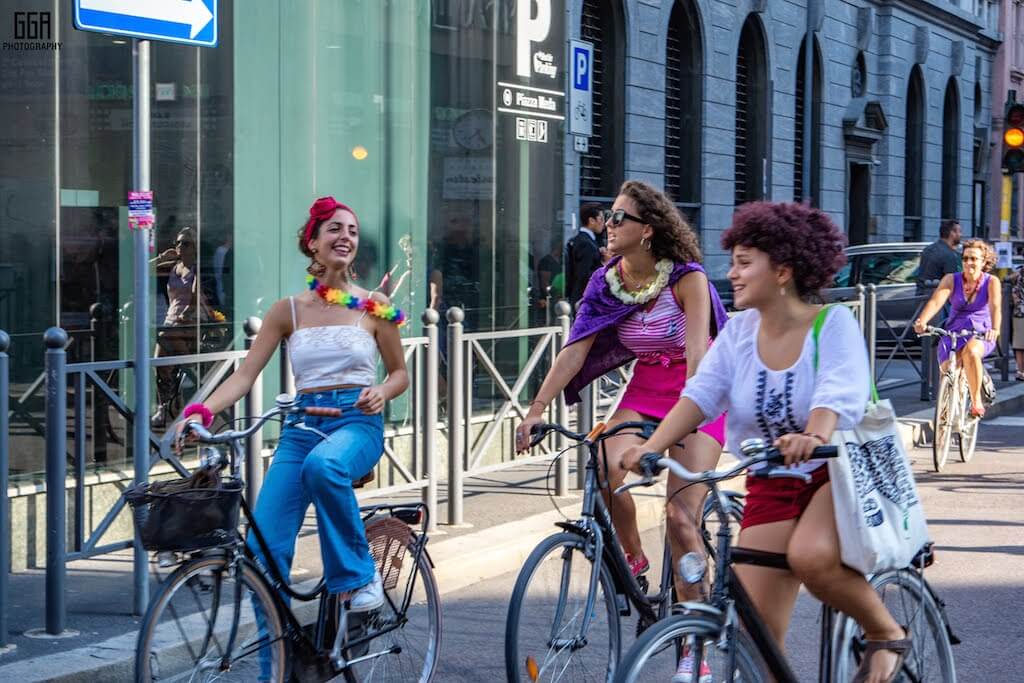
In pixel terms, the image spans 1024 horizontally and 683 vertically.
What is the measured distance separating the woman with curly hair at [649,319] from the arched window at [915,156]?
30.4 m

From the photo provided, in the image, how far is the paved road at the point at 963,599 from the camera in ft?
19.2

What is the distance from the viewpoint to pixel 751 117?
2636 cm

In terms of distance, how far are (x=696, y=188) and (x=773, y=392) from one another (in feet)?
67.4

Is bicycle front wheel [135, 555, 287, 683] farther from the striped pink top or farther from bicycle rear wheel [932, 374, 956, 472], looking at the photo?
bicycle rear wheel [932, 374, 956, 472]

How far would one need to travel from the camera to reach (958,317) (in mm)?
11539

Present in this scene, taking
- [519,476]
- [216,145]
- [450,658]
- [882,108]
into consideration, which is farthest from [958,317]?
[882,108]

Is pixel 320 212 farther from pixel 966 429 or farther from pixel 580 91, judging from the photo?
pixel 966 429

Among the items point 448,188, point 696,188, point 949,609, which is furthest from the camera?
point 696,188

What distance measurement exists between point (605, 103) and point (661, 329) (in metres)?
16.9

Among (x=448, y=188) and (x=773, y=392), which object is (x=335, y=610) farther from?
(x=448, y=188)

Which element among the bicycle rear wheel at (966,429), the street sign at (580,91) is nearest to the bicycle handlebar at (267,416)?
the street sign at (580,91)

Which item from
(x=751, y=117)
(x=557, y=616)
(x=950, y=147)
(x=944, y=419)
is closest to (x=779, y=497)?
(x=557, y=616)

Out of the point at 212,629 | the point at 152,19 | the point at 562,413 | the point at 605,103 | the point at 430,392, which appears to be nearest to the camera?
the point at 212,629

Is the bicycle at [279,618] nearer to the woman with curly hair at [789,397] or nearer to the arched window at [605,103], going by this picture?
the woman with curly hair at [789,397]
